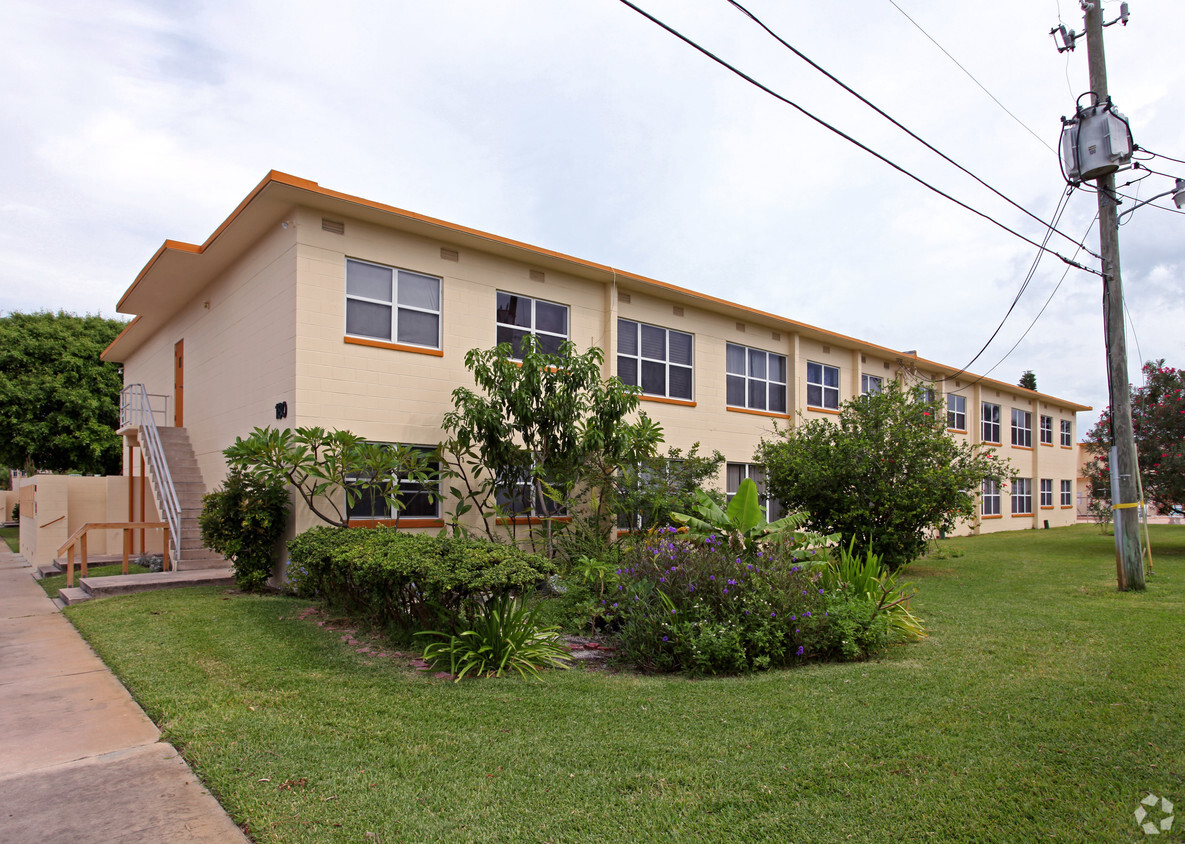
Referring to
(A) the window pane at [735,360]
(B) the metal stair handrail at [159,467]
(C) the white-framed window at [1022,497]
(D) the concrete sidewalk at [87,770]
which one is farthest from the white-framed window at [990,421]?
(D) the concrete sidewalk at [87,770]

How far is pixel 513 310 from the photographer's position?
524 inches

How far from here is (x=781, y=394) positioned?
19281mm

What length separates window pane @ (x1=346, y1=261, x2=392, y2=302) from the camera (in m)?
11.3

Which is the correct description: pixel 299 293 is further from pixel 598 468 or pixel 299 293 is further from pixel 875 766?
pixel 875 766

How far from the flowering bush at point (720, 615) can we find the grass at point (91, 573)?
33.6 ft

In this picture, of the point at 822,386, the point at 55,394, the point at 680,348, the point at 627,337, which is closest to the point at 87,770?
the point at 627,337

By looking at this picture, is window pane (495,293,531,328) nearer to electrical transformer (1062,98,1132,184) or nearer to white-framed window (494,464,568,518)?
white-framed window (494,464,568,518)

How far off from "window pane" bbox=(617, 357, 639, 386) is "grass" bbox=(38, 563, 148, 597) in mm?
9730

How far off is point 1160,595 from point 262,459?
13585 millimetres

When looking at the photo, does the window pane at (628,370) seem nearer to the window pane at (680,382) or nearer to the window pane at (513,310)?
the window pane at (680,382)

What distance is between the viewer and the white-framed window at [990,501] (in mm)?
27916

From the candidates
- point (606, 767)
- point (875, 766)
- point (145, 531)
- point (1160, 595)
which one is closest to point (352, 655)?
point (606, 767)

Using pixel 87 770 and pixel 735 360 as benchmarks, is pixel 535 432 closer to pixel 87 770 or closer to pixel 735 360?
pixel 735 360

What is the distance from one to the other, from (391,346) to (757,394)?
10.3m
